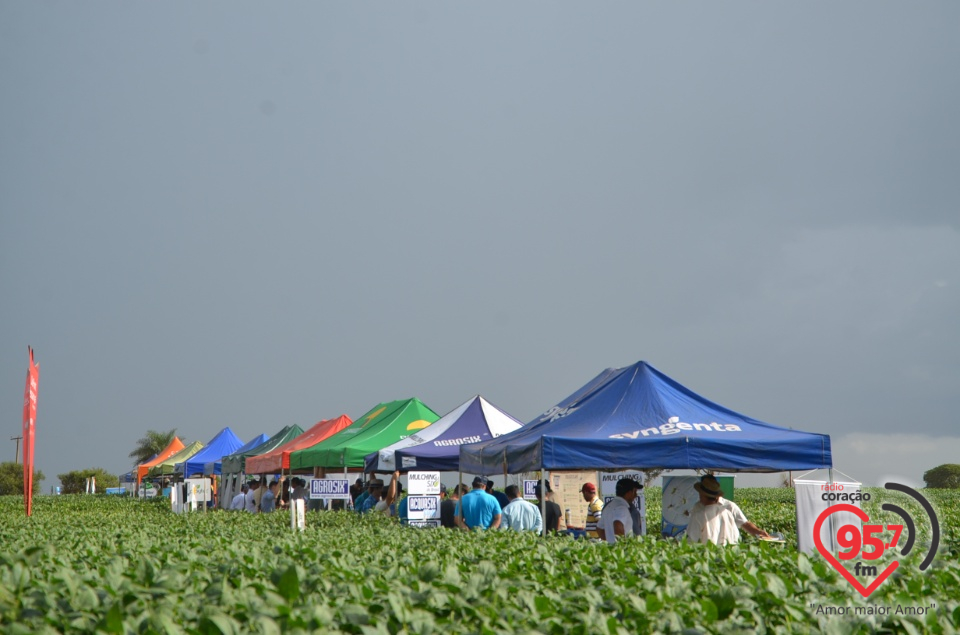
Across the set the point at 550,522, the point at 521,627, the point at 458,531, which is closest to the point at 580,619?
the point at 521,627

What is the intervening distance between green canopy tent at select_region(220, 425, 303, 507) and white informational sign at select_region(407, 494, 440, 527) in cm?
1456

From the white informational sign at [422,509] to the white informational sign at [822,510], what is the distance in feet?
27.5

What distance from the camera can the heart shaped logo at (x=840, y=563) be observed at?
470 centimetres

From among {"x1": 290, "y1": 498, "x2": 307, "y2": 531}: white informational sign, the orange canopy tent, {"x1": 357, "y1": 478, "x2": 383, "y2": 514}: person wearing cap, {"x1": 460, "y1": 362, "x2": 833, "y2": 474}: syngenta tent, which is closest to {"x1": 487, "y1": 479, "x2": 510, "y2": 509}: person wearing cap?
{"x1": 460, "y1": 362, "x2": 833, "y2": 474}: syngenta tent

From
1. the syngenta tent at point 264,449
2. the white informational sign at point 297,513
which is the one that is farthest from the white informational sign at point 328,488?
the syngenta tent at point 264,449

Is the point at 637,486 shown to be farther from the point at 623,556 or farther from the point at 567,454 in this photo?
the point at 623,556

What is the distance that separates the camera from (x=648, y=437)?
11.1 metres

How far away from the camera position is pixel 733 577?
4.80m

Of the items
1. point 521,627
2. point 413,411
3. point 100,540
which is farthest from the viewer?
point 413,411

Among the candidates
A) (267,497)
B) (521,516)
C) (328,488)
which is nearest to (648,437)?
(521,516)

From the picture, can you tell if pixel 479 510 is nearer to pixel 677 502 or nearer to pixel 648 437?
pixel 648 437

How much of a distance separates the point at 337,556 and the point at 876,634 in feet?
10.3

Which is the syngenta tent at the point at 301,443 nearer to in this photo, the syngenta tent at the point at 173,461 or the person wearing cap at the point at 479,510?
the person wearing cap at the point at 479,510

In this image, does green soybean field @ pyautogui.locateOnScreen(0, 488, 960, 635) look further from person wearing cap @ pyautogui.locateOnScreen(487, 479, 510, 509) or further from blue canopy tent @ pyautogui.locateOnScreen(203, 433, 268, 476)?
blue canopy tent @ pyautogui.locateOnScreen(203, 433, 268, 476)
